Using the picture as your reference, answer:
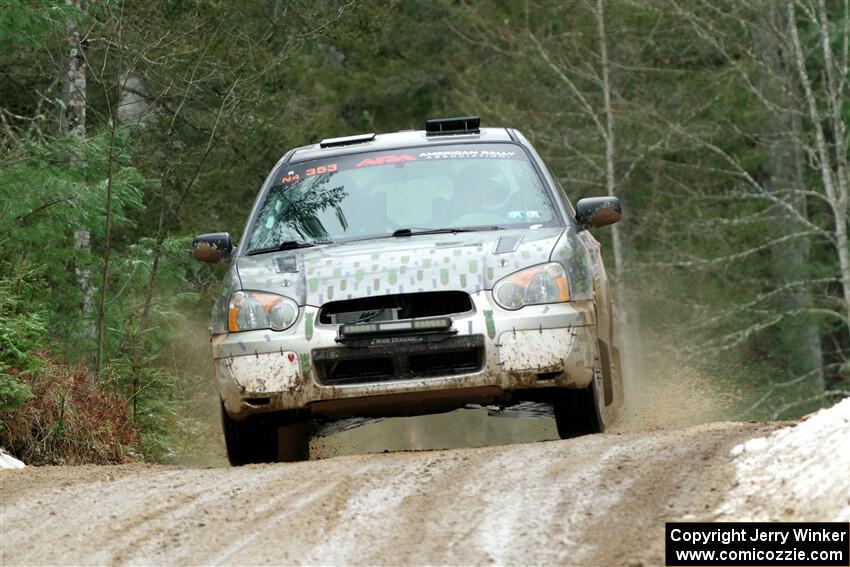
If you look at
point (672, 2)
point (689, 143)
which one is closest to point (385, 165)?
point (672, 2)

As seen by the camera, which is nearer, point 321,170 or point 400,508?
point 400,508

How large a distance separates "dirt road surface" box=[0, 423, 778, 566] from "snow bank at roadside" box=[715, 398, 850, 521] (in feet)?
0.34

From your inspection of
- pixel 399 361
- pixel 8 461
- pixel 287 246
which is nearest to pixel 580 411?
pixel 399 361

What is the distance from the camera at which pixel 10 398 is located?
930 cm

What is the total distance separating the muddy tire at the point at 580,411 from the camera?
25.6ft

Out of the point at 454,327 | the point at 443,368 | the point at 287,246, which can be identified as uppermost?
the point at 287,246

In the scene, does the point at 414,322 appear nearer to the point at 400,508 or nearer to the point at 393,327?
the point at 393,327

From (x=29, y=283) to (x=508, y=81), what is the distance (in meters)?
20.8

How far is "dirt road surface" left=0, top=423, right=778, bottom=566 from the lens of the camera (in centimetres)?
513

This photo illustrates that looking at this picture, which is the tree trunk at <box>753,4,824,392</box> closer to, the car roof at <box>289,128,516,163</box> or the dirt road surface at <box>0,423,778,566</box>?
the car roof at <box>289,128,516,163</box>

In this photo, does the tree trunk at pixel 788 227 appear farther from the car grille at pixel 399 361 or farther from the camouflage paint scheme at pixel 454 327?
the car grille at pixel 399 361

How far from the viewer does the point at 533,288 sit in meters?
7.50

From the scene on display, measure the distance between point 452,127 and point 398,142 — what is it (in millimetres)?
487

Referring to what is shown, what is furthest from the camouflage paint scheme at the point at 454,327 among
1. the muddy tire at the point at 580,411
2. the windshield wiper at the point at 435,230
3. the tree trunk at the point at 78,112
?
the tree trunk at the point at 78,112
